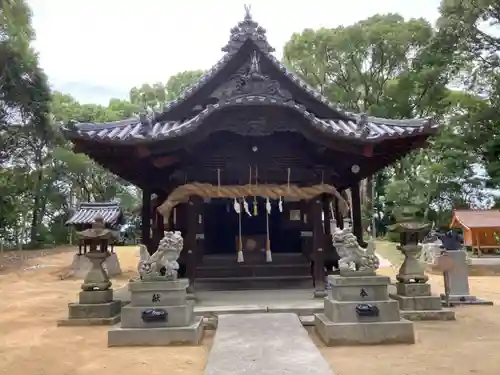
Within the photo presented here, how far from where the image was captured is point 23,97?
27.8 m

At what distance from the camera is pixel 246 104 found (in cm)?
898

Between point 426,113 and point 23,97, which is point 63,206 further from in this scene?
point 426,113

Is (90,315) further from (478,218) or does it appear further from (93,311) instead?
(478,218)

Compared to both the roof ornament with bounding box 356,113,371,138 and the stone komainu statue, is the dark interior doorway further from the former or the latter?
the stone komainu statue

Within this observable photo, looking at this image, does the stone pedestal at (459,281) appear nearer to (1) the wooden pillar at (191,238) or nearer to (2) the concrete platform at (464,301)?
(2) the concrete platform at (464,301)

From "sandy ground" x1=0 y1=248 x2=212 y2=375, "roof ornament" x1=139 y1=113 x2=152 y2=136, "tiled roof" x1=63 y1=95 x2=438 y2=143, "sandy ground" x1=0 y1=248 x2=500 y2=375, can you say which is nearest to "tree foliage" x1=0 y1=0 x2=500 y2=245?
"tiled roof" x1=63 y1=95 x2=438 y2=143

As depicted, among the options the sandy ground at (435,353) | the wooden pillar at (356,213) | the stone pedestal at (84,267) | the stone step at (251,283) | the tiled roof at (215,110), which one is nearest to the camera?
the sandy ground at (435,353)

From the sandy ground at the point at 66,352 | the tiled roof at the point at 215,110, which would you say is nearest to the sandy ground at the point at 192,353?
the sandy ground at the point at 66,352

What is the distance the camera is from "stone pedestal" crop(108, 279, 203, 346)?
7.03 metres

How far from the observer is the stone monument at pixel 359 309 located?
691 centimetres

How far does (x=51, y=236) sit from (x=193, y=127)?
107 ft

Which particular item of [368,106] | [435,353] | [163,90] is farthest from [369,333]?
[163,90]

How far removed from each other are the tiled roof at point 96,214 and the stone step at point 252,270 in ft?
47.2

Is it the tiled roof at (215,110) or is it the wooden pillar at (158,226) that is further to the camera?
the wooden pillar at (158,226)
